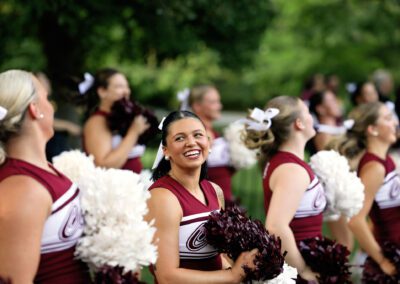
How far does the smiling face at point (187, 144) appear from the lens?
388 centimetres

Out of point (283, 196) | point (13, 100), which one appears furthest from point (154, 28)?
point (13, 100)

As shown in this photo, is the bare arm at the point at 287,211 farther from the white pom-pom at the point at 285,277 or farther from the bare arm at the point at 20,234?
the bare arm at the point at 20,234

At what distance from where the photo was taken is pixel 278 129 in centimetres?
486

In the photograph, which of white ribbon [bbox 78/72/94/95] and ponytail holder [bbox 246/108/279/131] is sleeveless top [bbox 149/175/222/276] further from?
white ribbon [bbox 78/72/94/95]

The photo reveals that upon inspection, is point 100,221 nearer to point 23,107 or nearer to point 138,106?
point 23,107

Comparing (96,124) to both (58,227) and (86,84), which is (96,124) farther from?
(58,227)

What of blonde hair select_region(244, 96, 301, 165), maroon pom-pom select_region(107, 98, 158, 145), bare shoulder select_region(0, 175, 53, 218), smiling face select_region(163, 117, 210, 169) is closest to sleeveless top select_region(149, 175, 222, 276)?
smiling face select_region(163, 117, 210, 169)

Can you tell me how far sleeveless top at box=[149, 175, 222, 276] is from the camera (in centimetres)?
371

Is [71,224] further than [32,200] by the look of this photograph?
Yes

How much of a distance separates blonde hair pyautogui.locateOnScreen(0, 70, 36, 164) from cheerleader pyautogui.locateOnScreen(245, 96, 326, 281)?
6.36ft

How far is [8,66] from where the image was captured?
11812 mm

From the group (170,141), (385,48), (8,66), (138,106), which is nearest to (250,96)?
(385,48)

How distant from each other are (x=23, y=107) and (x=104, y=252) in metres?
0.70

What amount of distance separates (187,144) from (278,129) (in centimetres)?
116
